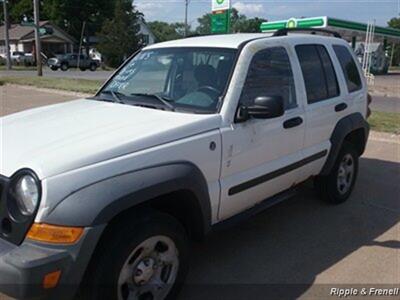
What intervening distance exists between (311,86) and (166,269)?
2356 mm

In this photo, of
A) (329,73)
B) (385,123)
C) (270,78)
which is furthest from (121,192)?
(385,123)

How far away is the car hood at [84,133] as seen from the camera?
8.63 feet

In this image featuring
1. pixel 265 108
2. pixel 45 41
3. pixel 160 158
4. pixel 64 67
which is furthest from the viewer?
pixel 45 41

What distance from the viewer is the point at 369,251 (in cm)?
409

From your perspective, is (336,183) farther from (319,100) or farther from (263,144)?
(263,144)

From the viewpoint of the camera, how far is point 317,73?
4570 mm

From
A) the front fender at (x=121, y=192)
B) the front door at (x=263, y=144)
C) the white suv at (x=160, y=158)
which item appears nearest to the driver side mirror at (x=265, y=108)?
the white suv at (x=160, y=158)

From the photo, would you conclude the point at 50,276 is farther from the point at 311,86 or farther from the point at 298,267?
the point at 311,86

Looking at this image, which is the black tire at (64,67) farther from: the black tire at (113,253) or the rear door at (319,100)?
the black tire at (113,253)

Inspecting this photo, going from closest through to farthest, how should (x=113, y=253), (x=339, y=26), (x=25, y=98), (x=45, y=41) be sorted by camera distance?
(x=113, y=253) → (x=25, y=98) → (x=339, y=26) → (x=45, y=41)

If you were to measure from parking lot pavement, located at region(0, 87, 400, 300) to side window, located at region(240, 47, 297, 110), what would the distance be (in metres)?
1.27

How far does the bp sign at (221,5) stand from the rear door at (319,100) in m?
12.7

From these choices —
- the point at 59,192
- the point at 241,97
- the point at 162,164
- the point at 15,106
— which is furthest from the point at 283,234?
the point at 15,106

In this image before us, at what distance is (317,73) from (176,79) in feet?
5.14
